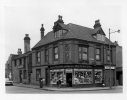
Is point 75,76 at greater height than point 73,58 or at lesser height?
lesser

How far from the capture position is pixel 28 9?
10.5 metres

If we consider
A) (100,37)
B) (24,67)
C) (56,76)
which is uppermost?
(100,37)

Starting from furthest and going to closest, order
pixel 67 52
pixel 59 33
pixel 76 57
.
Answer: pixel 67 52 → pixel 76 57 → pixel 59 33

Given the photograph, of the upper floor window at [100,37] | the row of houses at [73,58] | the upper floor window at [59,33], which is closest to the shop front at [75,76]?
the row of houses at [73,58]

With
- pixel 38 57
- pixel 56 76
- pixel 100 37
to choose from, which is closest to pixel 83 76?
pixel 56 76

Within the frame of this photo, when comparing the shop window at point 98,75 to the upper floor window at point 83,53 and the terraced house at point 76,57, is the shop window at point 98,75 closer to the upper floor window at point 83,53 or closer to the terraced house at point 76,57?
the terraced house at point 76,57

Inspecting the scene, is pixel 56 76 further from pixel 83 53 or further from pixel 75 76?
pixel 83 53

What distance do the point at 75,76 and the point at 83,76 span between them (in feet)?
1.83

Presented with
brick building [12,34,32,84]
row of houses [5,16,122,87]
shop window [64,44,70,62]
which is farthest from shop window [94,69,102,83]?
brick building [12,34,32,84]

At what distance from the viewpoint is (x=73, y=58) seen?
1452cm

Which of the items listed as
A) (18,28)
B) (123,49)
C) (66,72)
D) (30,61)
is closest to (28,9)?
(18,28)

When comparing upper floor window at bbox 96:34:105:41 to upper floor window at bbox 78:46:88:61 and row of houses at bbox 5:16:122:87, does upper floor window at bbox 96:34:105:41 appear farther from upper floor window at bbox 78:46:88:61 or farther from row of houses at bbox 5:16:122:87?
upper floor window at bbox 78:46:88:61
